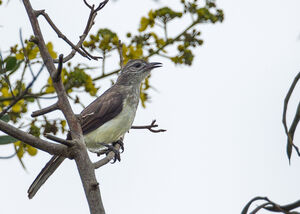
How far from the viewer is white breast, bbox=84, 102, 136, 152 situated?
6438 mm

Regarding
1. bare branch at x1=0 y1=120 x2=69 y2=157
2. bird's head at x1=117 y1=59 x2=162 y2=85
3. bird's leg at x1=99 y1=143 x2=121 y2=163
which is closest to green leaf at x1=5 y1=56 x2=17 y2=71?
bare branch at x1=0 y1=120 x2=69 y2=157

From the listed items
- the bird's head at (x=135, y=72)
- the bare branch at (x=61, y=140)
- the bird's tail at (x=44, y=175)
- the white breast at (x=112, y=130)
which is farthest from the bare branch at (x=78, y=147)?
the bird's head at (x=135, y=72)

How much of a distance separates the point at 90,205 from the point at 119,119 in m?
3.75

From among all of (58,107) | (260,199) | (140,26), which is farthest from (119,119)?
(260,199)

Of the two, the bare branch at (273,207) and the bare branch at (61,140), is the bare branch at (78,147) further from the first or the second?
the bare branch at (273,207)

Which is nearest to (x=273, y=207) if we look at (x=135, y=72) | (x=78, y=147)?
(x=78, y=147)

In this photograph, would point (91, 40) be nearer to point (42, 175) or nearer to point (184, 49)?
point (184, 49)

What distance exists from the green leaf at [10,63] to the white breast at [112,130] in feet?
8.06

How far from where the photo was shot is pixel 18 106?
426 centimetres

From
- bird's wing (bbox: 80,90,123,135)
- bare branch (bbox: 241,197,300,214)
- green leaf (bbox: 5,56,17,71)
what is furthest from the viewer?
bird's wing (bbox: 80,90,123,135)

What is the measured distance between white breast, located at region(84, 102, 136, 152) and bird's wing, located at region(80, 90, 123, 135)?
8cm

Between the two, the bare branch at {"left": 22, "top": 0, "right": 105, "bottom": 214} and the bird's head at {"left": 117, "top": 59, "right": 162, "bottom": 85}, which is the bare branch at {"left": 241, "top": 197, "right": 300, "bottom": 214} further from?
the bird's head at {"left": 117, "top": 59, "right": 162, "bottom": 85}

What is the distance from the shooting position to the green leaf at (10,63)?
4.07 meters

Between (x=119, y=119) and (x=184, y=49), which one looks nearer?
(x=184, y=49)
